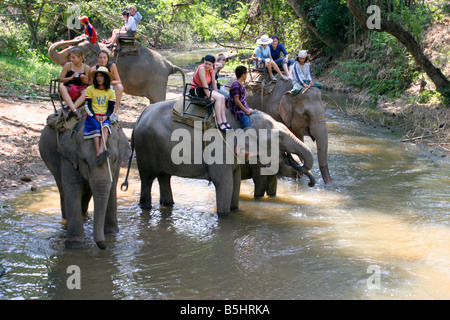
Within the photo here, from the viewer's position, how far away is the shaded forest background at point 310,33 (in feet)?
49.7

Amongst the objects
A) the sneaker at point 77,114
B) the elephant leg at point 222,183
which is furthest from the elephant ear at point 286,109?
the sneaker at point 77,114

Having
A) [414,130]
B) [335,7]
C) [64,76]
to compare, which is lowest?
[414,130]

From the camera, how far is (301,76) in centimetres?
987

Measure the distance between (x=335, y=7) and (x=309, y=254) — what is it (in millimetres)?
20045

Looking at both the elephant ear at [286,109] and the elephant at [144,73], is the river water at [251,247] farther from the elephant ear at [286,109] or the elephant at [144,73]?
the elephant at [144,73]

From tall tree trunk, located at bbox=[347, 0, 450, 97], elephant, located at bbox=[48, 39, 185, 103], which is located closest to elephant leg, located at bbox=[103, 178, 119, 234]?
elephant, located at bbox=[48, 39, 185, 103]

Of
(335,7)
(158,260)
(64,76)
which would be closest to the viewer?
(158,260)

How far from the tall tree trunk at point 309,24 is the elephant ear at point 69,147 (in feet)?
65.4

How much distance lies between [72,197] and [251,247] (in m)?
2.32

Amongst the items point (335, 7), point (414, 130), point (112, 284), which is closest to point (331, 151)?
point (414, 130)

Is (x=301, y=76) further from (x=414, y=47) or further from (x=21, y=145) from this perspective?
(x=414, y=47)

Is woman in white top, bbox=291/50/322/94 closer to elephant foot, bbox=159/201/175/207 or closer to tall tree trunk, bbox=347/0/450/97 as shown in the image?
elephant foot, bbox=159/201/175/207
